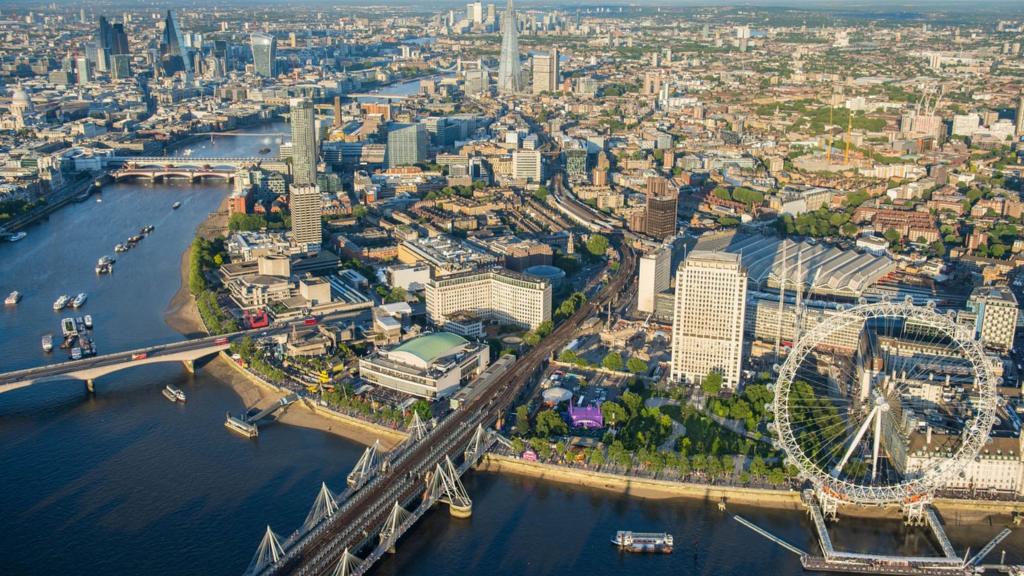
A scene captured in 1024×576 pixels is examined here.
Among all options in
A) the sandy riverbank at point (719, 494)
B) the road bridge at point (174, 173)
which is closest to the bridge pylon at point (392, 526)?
the sandy riverbank at point (719, 494)

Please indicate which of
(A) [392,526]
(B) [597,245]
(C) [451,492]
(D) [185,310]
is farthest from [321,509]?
(B) [597,245]

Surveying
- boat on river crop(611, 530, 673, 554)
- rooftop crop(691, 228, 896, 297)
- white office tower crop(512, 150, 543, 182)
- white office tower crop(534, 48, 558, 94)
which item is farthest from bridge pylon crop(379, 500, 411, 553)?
white office tower crop(534, 48, 558, 94)

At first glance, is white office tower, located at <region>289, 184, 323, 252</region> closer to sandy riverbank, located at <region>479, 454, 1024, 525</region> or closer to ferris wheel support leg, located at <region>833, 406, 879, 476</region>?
sandy riverbank, located at <region>479, 454, 1024, 525</region>

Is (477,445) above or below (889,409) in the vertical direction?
below

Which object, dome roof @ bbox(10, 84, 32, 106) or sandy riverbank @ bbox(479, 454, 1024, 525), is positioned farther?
dome roof @ bbox(10, 84, 32, 106)

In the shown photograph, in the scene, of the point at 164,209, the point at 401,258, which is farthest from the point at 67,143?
the point at 401,258

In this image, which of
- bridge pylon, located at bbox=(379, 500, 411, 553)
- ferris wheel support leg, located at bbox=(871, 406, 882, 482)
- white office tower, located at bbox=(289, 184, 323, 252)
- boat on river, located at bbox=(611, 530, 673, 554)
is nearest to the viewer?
bridge pylon, located at bbox=(379, 500, 411, 553)

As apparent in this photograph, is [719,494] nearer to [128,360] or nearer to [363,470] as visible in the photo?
[363,470]

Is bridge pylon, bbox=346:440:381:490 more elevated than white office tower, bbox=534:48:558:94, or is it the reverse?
white office tower, bbox=534:48:558:94
